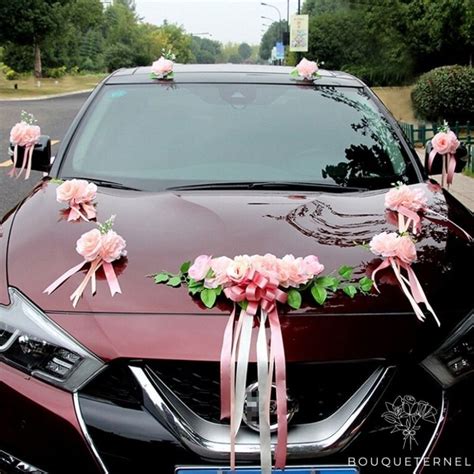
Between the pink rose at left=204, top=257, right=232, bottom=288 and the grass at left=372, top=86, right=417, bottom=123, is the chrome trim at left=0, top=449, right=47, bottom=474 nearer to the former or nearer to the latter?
the pink rose at left=204, top=257, right=232, bottom=288

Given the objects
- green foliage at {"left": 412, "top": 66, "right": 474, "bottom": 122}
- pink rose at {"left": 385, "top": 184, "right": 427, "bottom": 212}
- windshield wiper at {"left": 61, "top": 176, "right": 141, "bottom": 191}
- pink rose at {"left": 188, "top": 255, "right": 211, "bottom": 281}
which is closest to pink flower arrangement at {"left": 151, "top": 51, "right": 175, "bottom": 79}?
windshield wiper at {"left": 61, "top": 176, "right": 141, "bottom": 191}

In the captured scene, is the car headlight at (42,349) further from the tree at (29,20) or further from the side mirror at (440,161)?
the tree at (29,20)

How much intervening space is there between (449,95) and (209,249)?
2121cm

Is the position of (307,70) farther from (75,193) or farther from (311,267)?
(311,267)

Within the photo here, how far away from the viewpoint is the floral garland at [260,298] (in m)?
2.10

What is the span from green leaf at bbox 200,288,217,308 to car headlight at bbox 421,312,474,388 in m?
0.61

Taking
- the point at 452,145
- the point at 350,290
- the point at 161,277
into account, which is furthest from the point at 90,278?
the point at 452,145

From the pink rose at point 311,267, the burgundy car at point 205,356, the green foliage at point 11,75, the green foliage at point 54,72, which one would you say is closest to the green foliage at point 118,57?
the green foliage at point 54,72

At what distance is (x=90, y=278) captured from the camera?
8.00 ft

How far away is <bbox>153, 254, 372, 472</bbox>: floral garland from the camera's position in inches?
82.7

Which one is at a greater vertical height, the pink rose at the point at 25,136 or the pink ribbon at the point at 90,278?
the pink rose at the point at 25,136

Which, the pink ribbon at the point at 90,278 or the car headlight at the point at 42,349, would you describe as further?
the pink ribbon at the point at 90,278

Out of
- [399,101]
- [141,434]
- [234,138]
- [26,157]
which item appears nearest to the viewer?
[141,434]

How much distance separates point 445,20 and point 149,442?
28144 millimetres
